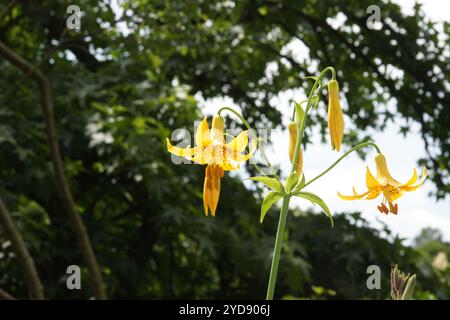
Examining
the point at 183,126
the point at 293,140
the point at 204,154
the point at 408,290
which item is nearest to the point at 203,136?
the point at 204,154

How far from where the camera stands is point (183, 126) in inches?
162

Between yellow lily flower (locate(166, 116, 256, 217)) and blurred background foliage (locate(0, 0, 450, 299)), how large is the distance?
225 centimetres

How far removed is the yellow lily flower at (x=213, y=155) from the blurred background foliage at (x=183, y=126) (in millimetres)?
2254

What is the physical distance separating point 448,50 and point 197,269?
2406 millimetres

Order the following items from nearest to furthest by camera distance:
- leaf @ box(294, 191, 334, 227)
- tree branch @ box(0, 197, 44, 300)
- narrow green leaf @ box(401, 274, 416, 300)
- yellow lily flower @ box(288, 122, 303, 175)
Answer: narrow green leaf @ box(401, 274, 416, 300) < leaf @ box(294, 191, 334, 227) < yellow lily flower @ box(288, 122, 303, 175) < tree branch @ box(0, 197, 44, 300)

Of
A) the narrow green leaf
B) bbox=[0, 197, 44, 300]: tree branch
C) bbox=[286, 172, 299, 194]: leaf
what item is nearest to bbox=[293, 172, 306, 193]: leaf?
bbox=[286, 172, 299, 194]: leaf

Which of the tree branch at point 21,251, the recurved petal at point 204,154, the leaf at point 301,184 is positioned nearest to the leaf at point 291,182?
the leaf at point 301,184

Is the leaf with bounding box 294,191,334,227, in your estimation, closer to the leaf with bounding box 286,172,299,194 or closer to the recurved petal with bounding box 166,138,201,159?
the leaf with bounding box 286,172,299,194

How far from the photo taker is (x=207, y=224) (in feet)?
12.3

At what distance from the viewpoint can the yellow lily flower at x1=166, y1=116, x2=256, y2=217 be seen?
3.18ft

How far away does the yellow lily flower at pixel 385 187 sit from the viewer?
1035 millimetres

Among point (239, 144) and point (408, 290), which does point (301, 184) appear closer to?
point (239, 144)

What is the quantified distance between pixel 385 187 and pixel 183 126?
3.08 m
